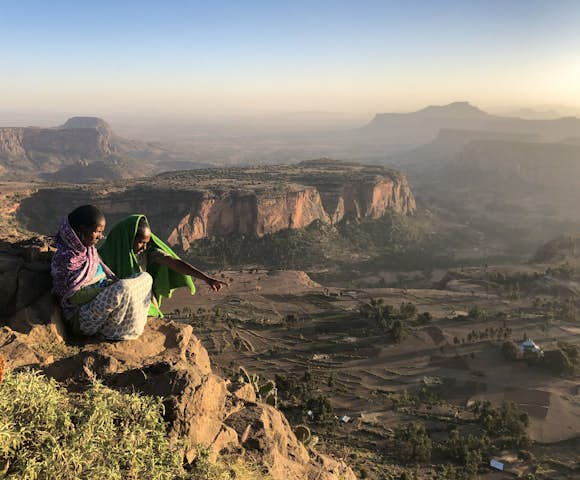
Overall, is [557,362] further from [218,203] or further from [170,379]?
[218,203]

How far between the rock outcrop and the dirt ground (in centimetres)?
879

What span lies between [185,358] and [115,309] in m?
1.53

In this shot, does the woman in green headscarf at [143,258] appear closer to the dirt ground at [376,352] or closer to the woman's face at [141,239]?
the woman's face at [141,239]

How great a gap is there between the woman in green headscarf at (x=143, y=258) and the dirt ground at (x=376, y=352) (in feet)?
33.9

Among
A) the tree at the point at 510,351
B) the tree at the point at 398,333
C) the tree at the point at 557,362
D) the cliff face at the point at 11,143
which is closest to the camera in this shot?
the tree at the point at 557,362

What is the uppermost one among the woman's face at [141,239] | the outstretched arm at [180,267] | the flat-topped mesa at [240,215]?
the woman's face at [141,239]

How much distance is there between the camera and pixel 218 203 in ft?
169

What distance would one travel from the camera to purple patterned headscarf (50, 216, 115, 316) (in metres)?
4.53

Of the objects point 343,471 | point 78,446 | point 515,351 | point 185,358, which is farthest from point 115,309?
point 515,351

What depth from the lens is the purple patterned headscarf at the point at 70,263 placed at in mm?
4527

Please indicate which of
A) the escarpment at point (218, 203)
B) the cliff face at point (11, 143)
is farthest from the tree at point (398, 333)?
the cliff face at point (11, 143)

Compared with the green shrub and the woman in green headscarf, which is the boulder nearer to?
the green shrub

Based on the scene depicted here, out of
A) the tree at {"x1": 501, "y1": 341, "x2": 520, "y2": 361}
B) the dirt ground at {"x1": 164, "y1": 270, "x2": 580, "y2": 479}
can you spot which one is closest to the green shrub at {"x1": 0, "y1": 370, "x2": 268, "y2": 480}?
the dirt ground at {"x1": 164, "y1": 270, "x2": 580, "y2": 479}

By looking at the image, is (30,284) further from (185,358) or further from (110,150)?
(110,150)
